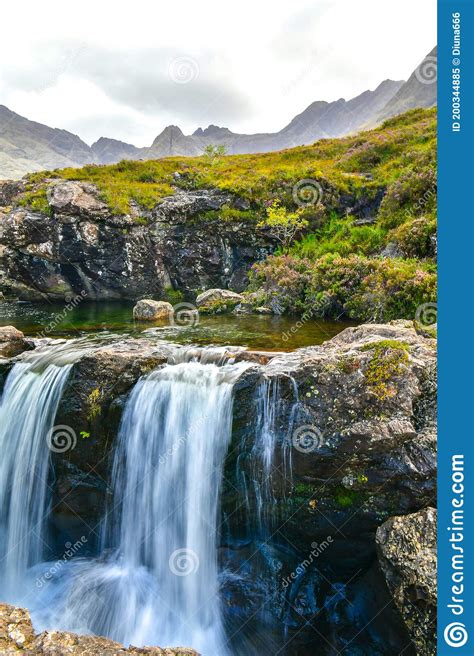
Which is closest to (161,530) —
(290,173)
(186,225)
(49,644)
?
(49,644)

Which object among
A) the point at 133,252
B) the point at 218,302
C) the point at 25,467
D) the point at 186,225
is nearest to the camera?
the point at 25,467

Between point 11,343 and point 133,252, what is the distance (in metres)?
12.8

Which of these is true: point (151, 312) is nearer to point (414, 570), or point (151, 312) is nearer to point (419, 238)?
point (419, 238)

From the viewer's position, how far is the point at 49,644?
3.54 m

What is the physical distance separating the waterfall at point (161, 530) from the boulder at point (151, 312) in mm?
7904

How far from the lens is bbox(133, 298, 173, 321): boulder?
14.9 m

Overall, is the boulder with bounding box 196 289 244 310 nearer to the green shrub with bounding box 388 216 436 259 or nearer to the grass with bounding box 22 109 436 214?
the green shrub with bounding box 388 216 436 259

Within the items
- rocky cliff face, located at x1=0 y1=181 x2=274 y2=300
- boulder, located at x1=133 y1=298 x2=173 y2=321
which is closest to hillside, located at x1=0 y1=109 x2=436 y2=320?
rocky cliff face, located at x1=0 y1=181 x2=274 y2=300

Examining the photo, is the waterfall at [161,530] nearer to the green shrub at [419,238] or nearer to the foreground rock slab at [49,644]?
the foreground rock slab at [49,644]

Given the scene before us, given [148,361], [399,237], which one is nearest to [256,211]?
[399,237]

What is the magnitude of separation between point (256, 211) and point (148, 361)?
16580 millimetres

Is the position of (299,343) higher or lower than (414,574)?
higher

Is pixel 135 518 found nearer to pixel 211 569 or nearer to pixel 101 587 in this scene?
pixel 101 587

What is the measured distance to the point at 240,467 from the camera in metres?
6.30
